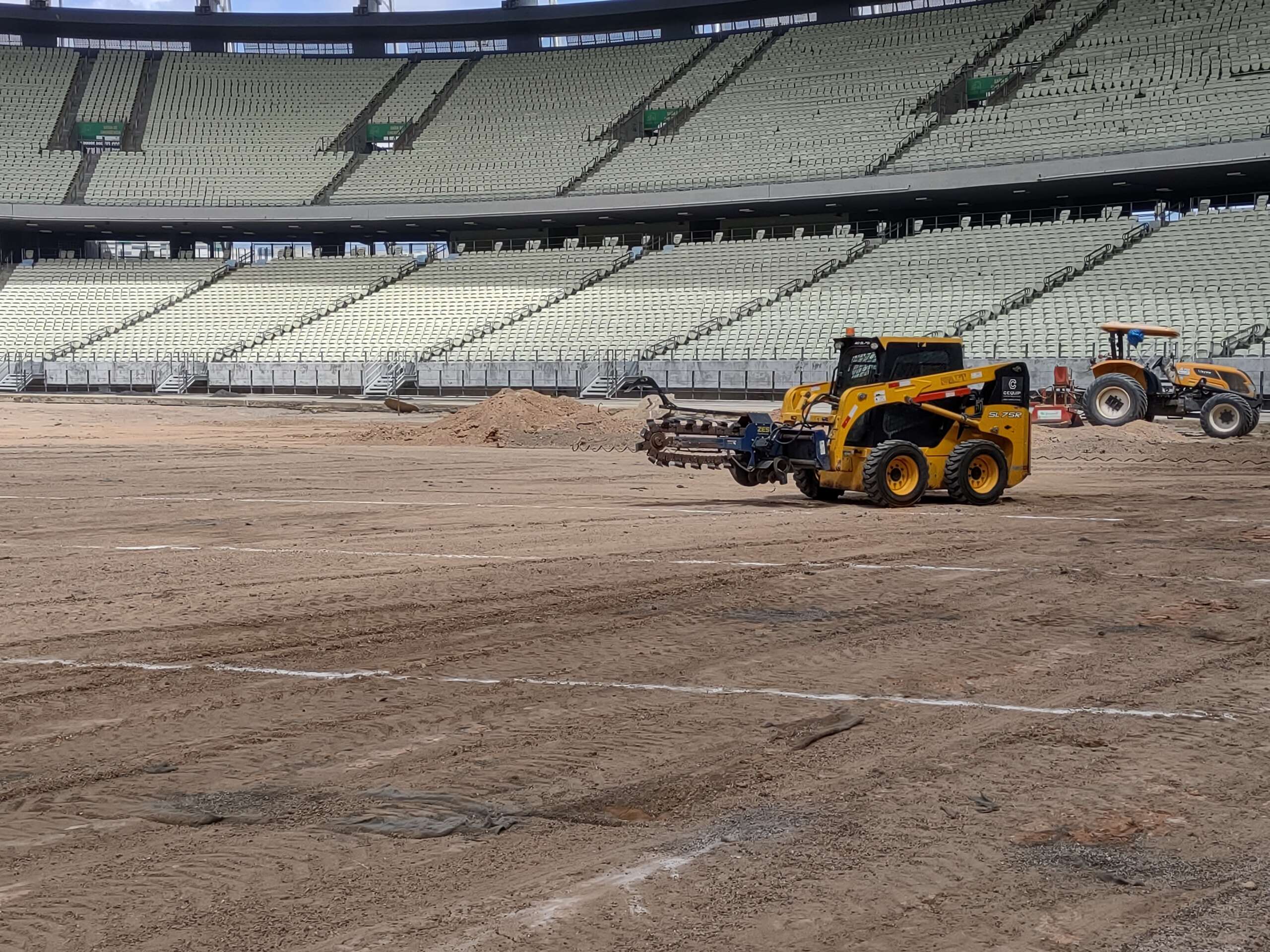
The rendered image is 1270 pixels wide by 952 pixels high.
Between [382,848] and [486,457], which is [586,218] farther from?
[382,848]

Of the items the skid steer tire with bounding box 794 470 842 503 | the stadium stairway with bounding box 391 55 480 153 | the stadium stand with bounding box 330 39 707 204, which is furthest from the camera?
the stadium stairway with bounding box 391 55 480 153

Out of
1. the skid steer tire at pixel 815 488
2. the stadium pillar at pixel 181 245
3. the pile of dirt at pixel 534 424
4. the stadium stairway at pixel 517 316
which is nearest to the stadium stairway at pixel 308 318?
the stadium stairway at pixel 517 316

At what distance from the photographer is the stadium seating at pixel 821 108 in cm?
4922

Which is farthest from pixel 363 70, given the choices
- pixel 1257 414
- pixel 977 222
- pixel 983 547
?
pixel 983 547

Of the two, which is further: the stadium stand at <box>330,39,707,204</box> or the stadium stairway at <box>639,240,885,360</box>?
the stadium stand at <box>330,39,707,204</box>

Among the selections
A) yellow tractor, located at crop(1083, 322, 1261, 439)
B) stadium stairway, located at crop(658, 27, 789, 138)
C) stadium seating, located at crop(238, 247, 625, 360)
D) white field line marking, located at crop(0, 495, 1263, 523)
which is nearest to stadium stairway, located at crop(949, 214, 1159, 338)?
yellow tractor, located at crop(1083, 322, 1261, 439)

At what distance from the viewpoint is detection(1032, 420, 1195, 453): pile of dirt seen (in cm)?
2312

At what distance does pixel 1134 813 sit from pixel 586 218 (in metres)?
51.1

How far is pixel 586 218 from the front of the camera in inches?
2133

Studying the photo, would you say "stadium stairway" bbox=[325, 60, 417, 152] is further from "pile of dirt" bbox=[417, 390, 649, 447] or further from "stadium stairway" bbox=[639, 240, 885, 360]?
"pile of dirt" bbox=[417, 390, 649, 447]

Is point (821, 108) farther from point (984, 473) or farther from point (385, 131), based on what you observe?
point (984, 473)

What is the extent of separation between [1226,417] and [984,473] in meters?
11.7

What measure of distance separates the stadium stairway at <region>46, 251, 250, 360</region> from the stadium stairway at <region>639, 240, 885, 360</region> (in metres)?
21.9

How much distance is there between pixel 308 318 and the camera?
50250mm
